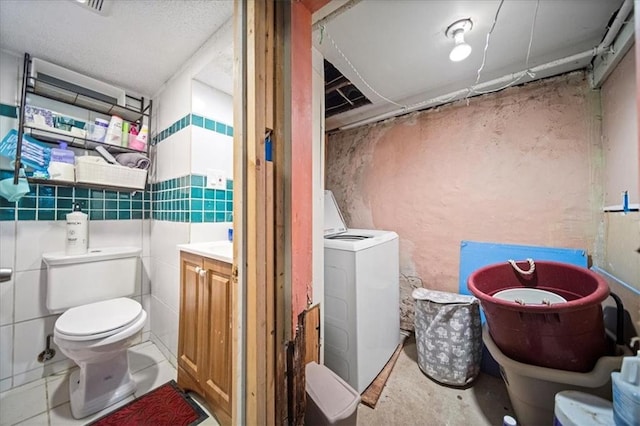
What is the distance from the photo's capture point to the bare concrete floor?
1195 mm

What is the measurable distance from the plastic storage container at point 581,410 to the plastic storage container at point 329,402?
29.5 inches

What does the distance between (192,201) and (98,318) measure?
83 cm

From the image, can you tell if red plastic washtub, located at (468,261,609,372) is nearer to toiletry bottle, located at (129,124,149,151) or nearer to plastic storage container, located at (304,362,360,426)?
plastic storage container, located at (304,362,360,426)

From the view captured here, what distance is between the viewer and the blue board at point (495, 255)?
140 centimetres

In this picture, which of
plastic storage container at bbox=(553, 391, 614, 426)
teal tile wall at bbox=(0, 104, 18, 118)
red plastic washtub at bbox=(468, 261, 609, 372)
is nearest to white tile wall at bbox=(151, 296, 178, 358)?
teal tile wall at bbox=(0, 104, 18, 118)

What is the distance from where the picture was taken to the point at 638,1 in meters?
0.48

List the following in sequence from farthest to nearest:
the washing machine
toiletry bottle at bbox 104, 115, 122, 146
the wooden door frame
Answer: toiletry bottle at bbox 104, 115, 122, 146, the washing machine, the wooden door frame

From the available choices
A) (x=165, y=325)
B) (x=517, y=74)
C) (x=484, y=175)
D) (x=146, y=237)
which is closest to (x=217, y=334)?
(x=165, y=325)

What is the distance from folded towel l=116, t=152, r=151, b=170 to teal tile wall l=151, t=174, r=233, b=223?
19 cm

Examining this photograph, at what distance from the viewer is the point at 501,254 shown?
1.60m

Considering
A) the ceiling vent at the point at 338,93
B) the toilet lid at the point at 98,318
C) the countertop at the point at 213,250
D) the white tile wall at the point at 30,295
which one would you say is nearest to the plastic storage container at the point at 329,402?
the countertop at the point at 213,250

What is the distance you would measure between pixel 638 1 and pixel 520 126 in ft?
4.26

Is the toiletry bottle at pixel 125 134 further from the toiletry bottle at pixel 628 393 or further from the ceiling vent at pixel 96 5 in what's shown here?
the toiletry bottle at pixel 628 393

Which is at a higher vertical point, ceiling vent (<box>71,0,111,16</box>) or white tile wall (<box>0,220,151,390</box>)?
ceiling vent (<box>71,0,111,16</box>)
